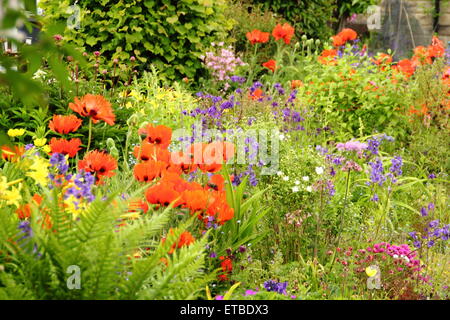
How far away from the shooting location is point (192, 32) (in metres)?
6.47

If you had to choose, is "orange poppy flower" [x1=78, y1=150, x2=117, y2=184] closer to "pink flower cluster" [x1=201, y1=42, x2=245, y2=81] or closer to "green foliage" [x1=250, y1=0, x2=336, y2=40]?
"pink flower cluster" [x1=201, y1=42, x2=245, y2=81]

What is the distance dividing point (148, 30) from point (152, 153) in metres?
3.69

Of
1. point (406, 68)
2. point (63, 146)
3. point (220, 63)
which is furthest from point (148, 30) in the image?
point (63, 146)

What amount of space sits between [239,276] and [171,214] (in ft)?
1.44

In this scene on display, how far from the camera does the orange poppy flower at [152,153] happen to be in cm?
261

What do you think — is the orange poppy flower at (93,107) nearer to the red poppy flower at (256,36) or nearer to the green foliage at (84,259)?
the green foliage at (84,259)

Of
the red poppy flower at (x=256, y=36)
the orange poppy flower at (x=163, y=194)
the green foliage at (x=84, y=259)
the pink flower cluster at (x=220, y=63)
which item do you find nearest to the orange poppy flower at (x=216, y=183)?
the orange poppy flower at (x=163, y=194)

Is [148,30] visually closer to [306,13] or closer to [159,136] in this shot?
[159,136]

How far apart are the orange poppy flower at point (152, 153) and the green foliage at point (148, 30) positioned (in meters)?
3.68

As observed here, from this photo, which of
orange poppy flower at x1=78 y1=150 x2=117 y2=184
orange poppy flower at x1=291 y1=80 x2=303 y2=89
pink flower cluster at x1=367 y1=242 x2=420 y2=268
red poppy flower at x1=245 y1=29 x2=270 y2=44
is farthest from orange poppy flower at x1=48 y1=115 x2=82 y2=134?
red poppy flower at x1=245 y1=29 x2=270 y2=44

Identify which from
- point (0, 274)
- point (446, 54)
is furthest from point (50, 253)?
point (446, 54)

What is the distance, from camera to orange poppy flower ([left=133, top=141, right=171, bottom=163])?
2.61 m

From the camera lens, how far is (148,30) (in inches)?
244

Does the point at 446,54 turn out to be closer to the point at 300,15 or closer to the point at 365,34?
the point at 300,15
